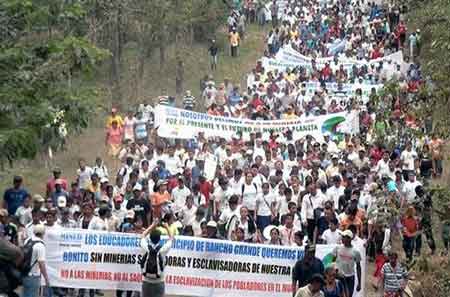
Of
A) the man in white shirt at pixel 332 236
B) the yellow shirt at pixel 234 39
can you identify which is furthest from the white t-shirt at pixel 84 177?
the yellow shirt at pixel 234 39

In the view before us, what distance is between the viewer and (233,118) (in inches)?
1073

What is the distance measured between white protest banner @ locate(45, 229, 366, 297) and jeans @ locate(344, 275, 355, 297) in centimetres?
38

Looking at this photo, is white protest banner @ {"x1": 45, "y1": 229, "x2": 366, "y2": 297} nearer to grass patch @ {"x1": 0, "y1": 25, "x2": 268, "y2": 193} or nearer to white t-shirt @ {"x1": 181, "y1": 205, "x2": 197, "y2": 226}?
white t-shirt @ {"x1": 181, "y1": 205, "x2": 197, "y2": 226}

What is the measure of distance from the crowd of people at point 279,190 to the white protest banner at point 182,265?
25 cm

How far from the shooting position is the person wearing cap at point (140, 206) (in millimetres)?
18000

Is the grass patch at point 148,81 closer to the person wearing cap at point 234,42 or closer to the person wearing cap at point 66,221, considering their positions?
the person wearing cap at point 234,42

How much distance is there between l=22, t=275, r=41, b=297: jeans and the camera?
48.2 ft

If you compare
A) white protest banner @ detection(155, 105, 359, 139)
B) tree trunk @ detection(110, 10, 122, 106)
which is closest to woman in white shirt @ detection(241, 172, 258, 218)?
white protest banner @ detection(155, 105, 359, 139)

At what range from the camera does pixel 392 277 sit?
1560cm

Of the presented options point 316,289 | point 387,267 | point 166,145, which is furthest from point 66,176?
point 316,289

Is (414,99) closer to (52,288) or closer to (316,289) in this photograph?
(316,289)

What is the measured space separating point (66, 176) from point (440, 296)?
15200 millimetres

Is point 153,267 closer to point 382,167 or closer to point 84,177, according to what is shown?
point 84,177

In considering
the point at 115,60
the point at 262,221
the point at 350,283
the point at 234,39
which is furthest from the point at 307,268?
the point at 234,39
